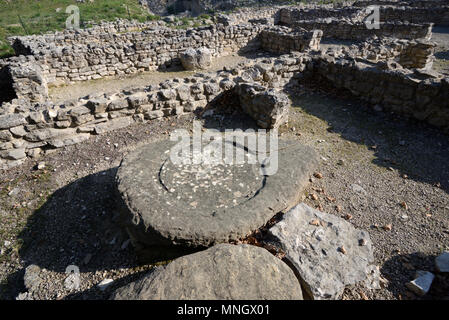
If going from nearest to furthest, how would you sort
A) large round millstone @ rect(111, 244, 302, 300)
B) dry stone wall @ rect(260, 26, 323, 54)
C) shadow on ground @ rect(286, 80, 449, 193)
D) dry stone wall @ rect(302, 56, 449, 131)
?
1. large round millstone @ rect(111, 244, 302, 300)
2. shadow on ground @ rect(286, 80, 449, 193)
3. dry stone wall @ rect(302, 56, 449, 131)
4. dry stone wall @ rect(260, 26, 323, 54)

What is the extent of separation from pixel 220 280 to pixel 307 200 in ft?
7.17

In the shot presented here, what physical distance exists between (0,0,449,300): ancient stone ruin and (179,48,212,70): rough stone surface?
0.04 m

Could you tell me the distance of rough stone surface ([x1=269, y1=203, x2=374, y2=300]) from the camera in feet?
9.05

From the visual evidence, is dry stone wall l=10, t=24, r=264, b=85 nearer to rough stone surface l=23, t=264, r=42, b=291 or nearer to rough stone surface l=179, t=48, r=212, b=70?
rough stone surface l=179, t=48, r=212, b=70

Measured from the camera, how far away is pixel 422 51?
8.78m

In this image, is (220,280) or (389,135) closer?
(220,280)

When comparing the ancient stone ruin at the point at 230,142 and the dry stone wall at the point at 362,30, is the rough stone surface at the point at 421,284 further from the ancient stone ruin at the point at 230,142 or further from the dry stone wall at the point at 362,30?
the dry stone wall at the point at 362,30

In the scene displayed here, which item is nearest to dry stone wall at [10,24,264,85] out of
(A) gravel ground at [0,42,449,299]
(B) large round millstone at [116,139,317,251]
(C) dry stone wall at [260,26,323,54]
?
(C) dry stone wall at [260,26,323,54]

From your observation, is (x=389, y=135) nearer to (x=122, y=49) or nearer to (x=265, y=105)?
(x=265, y=105)

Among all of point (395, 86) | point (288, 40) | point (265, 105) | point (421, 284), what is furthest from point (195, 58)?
point (421, 284)

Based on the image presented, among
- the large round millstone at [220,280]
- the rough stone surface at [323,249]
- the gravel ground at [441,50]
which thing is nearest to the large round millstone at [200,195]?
the rough stone surface at [323,249]

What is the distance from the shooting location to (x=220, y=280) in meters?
2.36
